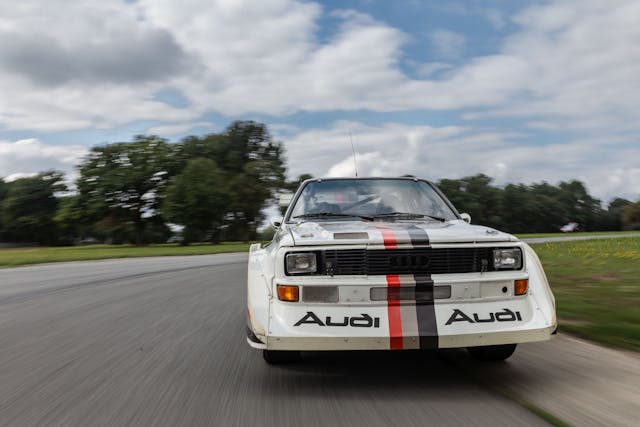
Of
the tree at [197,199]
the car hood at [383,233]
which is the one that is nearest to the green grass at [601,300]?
the car hood at [383,233]

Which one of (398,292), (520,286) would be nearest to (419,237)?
(398,292)

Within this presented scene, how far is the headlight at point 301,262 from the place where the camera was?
12.0 ft

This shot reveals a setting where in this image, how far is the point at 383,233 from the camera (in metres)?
3.79

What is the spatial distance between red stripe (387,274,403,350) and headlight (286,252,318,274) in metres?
0.48

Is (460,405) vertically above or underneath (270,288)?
underneath

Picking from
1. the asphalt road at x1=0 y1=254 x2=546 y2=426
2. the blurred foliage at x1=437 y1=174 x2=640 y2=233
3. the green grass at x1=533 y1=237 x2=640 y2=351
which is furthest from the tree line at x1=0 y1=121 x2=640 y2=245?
the asphalt road at x1=0 y1=254 x2=546 y2=426

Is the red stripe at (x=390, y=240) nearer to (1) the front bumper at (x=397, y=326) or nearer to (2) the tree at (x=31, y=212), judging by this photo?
(1) the front bumper at (x=397, y=326)

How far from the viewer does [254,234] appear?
6581 centimetres

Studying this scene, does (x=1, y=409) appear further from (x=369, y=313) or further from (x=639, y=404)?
(x=639, y=404)

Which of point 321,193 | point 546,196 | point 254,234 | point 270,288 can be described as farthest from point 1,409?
point 546,196

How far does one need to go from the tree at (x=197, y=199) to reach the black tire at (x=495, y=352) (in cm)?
5305

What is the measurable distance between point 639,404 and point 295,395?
192cm

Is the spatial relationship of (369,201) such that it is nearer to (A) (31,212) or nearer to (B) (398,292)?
(B) (398,292)

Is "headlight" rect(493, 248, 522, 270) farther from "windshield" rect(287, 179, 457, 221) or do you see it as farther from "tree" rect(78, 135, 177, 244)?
"tree" rect(78, 135, 177, 244)
